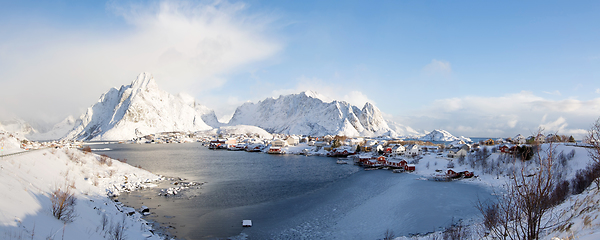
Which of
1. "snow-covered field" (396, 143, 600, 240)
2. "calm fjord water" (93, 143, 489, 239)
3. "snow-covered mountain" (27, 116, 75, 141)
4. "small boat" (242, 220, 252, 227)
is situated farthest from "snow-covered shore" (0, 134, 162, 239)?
"snow-covered mountain" (27, 116, 75, 141)

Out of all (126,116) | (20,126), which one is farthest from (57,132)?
(126,116)

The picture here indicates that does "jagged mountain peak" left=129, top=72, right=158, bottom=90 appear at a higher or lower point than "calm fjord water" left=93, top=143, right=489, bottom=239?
higher

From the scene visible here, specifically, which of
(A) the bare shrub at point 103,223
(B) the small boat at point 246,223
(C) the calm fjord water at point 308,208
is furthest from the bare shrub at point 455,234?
(A) the bare shrub at point 103,223

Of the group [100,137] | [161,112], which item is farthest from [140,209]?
[161,112]

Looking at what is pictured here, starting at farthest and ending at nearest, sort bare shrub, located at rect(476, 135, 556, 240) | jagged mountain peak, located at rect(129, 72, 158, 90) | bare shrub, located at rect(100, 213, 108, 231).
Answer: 1. jagged mountain peak, located at rect(129, 72, 158, 90)
2. bare shrub, located at rect(100, 213, 108, 231)
3. bare shrub, located at rect(476, 135, 556, 240)

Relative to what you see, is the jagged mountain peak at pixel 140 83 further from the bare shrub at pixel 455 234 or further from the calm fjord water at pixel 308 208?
the bare shrub at pixel 455 234

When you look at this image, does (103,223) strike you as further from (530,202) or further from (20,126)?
(20,126)

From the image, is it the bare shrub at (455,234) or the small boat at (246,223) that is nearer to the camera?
the bare shrub at (455,234)

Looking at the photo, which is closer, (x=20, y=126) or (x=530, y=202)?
(x=530, y=202)

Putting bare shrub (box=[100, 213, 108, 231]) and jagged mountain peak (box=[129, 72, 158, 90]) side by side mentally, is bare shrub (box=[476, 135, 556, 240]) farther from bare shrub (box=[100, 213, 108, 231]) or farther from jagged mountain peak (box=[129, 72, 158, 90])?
jagged mountain peak (box=[129, 72, 158, 90])

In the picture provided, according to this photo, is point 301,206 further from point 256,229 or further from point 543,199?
point 543,199
